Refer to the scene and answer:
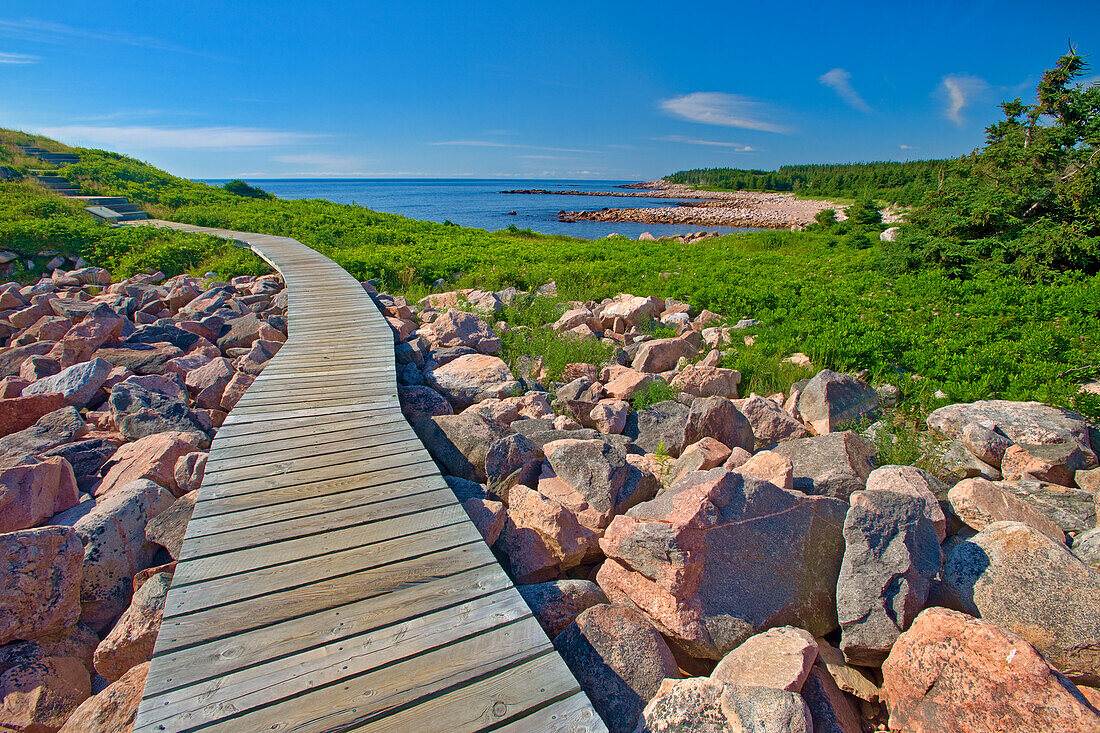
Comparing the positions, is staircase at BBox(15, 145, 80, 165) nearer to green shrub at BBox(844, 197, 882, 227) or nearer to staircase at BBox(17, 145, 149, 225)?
staircase at BBox(17, 145, 149, 225)

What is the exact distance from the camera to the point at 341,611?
3.01 m

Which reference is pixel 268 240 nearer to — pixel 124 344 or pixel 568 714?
pixel 124 344

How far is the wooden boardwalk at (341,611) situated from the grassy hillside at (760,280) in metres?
5.78

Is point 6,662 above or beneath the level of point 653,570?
beneath

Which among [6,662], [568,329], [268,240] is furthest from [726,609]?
[268,240]

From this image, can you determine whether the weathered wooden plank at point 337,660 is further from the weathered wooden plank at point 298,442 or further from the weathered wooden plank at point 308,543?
the weathered wooden plank at point 298,442

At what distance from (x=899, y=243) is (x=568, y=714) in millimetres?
16825

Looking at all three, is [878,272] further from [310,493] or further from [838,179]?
[838,179]

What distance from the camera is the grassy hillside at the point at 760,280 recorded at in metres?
7.46

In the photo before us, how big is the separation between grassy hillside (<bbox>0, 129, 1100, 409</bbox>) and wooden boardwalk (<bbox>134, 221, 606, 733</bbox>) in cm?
578

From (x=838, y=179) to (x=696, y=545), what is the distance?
4384 inches

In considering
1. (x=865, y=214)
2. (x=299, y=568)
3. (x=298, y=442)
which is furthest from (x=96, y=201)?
(x=865, y=214)

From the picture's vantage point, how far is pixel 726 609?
3.50 metres

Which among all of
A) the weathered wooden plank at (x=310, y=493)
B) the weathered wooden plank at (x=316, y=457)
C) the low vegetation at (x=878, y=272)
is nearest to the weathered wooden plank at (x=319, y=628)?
the weathered wooden plank at (x=310, y=493)
